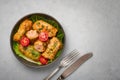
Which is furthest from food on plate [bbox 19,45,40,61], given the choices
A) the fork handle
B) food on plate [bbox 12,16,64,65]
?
the fork handle

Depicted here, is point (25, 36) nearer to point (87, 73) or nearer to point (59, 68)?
point (59, 68)

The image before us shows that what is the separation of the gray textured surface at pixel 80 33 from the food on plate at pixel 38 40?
7 centimetres

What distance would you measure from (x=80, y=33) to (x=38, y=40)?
26cm

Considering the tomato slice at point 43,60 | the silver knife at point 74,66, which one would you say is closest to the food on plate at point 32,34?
the tomato slice at point 43,60

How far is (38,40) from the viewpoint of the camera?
1.88 meters

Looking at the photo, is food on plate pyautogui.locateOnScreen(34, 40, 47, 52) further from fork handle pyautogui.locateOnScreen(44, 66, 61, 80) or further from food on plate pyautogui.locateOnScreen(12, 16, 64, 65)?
fork handle pyautogui.locateOnScreen(44, 66, 61, 80)

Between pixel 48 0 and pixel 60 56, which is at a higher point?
pixel 48 0

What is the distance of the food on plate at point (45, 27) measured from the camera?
187cm

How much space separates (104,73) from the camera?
1970 mm

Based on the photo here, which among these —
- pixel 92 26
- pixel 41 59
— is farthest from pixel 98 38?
pixel 41 59

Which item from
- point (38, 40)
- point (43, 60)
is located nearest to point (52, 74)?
point (43, 60)

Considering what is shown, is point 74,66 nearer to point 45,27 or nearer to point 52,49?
point 52,49

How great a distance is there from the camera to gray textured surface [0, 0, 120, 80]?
1.94 m

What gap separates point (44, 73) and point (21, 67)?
138 mm
